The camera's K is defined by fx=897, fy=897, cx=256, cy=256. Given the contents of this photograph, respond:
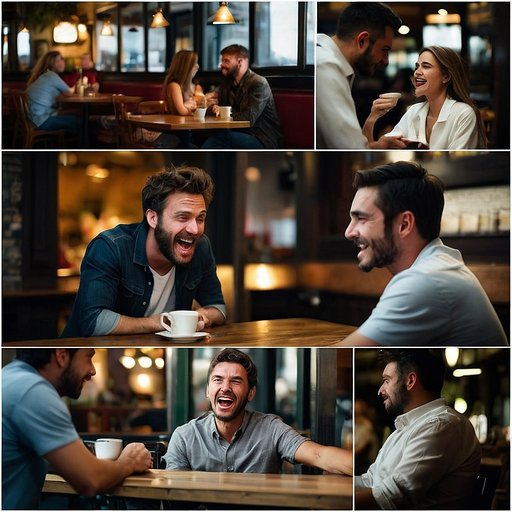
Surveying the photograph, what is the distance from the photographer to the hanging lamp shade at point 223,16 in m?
3.30

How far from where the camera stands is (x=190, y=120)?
332 cm

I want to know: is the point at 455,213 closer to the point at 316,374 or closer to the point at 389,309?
the point at 389,309

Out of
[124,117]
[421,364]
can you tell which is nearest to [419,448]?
[421,364]

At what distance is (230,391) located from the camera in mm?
3354

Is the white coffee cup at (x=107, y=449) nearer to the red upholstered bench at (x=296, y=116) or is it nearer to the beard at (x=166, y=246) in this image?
the beard at (x=166, y=246)

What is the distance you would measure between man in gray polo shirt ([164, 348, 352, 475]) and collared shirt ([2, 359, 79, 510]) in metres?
0.44

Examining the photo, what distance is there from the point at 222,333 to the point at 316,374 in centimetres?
38

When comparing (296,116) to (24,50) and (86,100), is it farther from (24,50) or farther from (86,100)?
(24,50)

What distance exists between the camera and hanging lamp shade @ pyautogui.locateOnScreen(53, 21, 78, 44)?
131 inches

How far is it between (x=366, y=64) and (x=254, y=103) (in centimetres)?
44

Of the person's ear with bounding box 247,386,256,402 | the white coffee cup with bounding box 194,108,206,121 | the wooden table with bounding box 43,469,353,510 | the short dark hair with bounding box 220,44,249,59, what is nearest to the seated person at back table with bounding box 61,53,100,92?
the white coffee cup with bounding box 194,108,206,121

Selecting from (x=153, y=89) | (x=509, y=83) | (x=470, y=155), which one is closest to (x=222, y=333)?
(x=153, y=89)

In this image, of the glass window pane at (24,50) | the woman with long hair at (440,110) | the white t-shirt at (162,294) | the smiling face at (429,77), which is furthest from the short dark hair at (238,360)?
the glass window pane at (24,50)

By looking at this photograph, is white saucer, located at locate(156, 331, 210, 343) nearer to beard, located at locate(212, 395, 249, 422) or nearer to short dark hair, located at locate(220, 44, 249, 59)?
beard, located at locate(212, 395, 249, 422)
